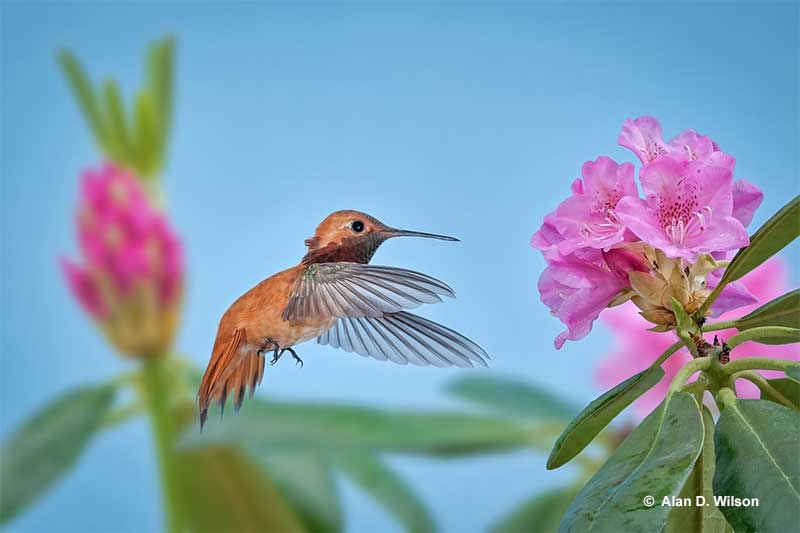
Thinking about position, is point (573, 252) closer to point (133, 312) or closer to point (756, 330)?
point (756, 330)

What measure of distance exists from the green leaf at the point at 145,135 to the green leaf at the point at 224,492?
1.21ft

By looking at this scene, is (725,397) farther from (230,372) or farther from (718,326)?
(230,372)

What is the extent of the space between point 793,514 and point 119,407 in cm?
113

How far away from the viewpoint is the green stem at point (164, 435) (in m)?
1.13

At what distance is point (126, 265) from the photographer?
122 cm

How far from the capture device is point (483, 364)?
0.88 ft

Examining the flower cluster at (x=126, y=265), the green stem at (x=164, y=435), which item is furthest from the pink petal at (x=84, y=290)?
the green stem at (x=164, y=435)

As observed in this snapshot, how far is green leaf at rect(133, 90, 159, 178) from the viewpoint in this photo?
32.4 inches

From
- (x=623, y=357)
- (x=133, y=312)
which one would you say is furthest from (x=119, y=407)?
(x=623, y=357)

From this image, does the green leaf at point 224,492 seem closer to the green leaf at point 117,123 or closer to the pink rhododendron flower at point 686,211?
the green leaf at point 117,123

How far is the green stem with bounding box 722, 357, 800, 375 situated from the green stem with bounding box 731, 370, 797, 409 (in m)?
0.01

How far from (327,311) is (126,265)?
3.21ft

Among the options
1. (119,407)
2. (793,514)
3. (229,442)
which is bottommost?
(793,514)

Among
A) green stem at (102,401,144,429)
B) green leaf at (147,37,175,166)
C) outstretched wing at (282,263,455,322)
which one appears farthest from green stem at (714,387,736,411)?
green stem at (102,401,144,429)
